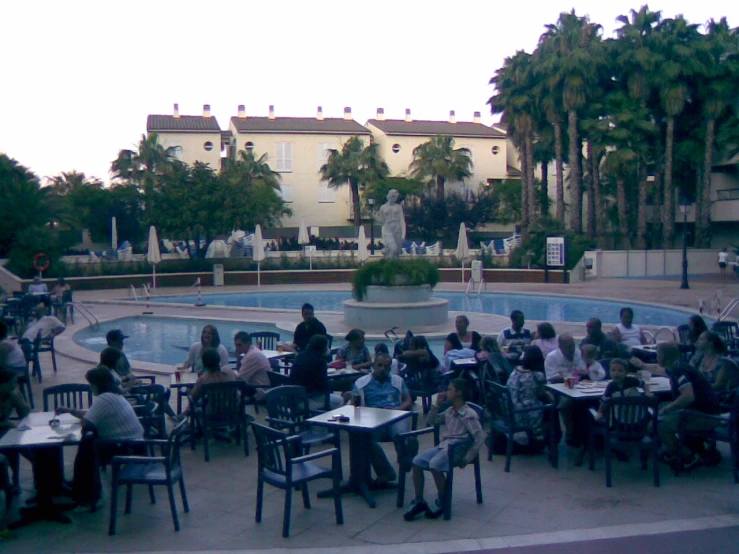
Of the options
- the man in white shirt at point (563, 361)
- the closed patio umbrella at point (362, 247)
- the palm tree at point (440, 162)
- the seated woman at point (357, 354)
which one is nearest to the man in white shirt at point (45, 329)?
the seated woman at point (357, 354)

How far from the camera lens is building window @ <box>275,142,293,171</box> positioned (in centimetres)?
5794

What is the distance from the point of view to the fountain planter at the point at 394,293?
18.3 m

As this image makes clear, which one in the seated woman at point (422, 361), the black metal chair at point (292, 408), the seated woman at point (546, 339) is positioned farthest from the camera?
the seated woman at point (546, 339)

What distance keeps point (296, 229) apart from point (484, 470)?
51.5 meters

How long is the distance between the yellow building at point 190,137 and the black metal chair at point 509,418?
51.3m

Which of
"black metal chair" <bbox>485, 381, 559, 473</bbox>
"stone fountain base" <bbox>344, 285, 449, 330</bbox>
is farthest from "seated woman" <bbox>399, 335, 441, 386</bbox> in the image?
"stone fountain base" <bbox>344, 285, 449, 330</bbox>

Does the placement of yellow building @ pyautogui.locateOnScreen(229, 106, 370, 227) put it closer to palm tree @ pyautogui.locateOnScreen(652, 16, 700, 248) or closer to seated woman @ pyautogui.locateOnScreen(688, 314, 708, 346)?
palm tree @ pyautogui.locateOnScreen(652, 16, 700, 248)

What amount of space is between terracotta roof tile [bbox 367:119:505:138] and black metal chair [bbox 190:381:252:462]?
51830 millimetres

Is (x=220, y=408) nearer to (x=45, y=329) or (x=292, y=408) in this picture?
(x=292, y=408)

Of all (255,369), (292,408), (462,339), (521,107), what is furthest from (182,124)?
(292,408)

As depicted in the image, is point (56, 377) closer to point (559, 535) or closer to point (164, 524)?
point (164, 524)

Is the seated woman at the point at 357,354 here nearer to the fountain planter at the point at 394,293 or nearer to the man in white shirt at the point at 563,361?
the man in white shirt at the point at 563,361

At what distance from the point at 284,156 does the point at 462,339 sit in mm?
48633

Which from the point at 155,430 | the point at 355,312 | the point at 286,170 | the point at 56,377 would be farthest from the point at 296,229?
the point at 155,430
